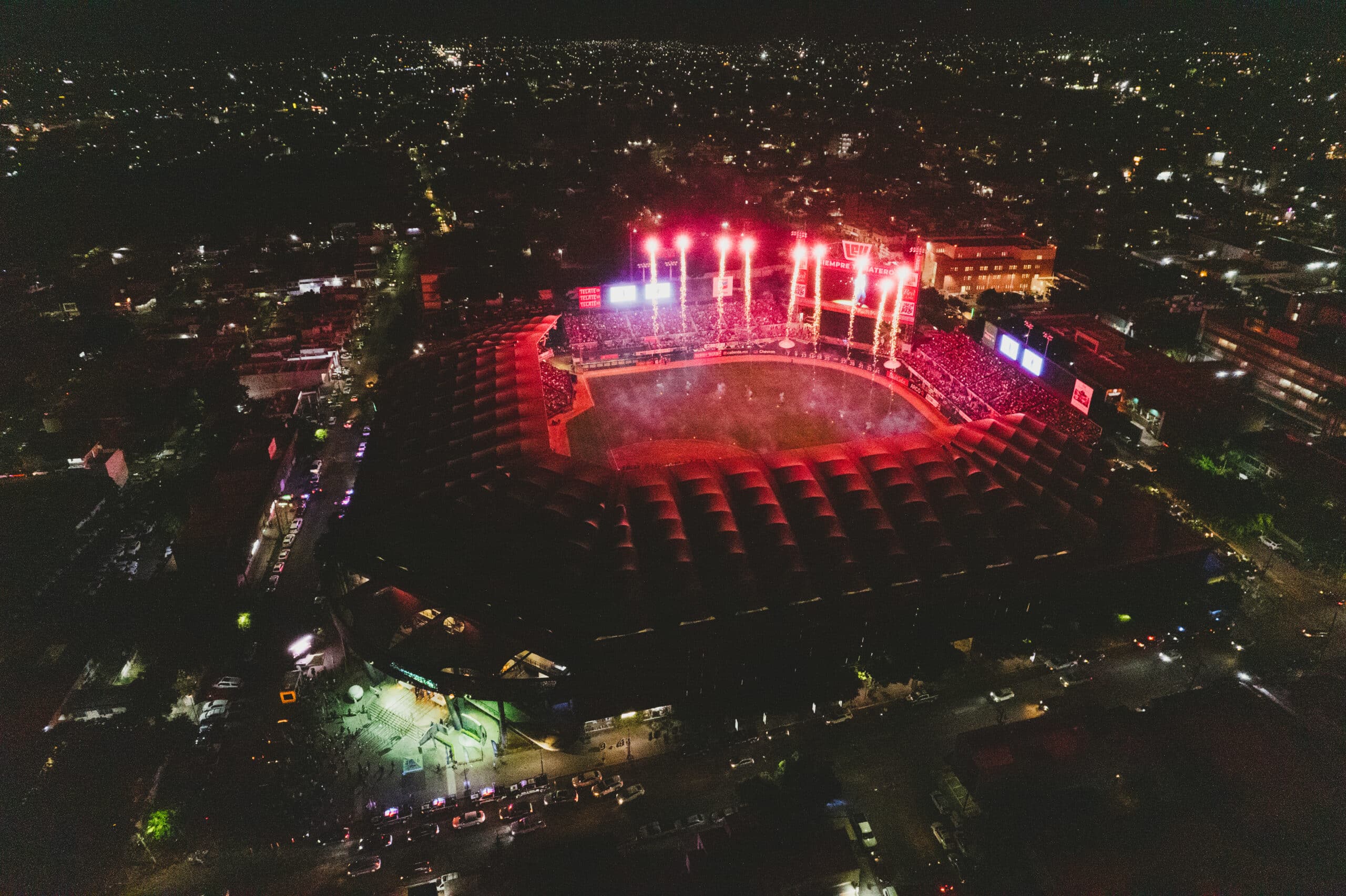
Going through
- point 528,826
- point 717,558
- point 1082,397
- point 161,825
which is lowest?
point 528,826

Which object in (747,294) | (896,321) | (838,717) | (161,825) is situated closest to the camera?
(161,825)

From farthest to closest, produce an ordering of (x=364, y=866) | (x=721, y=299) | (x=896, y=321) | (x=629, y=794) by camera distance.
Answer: (x=721, y=299)
(x=896, y=321)
(x=629, y=794)
(x=364, y=866)

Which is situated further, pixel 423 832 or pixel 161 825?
→ pixel 423 832

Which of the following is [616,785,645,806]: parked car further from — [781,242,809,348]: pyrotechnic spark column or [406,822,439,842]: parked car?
[781,242,809,348]: pyrotechnic spark column

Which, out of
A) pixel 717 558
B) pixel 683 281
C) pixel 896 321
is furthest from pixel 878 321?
pixel 717 558

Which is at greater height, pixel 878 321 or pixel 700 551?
pixel 878 321

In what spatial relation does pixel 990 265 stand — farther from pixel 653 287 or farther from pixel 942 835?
pixel 942 835

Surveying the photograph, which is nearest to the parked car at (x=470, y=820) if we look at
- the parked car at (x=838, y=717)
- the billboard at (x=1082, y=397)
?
the parked car at (x=838, y=717)
